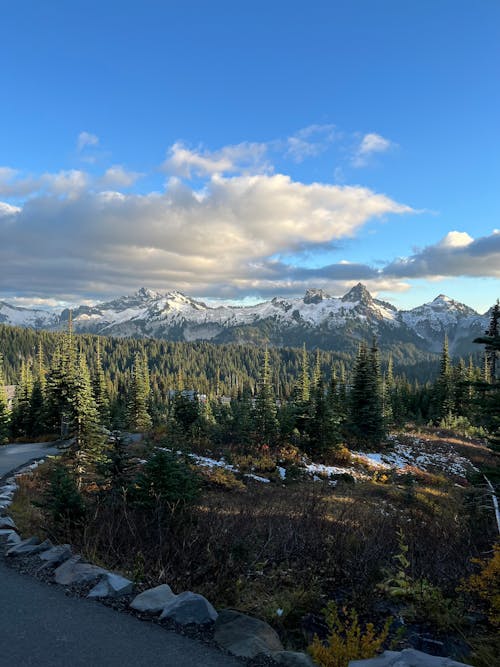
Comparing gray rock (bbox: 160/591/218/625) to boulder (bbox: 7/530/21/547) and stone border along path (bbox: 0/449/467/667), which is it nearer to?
stone border along path (bbox: 0/449/467/667)

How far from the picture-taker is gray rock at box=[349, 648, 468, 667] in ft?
12.1

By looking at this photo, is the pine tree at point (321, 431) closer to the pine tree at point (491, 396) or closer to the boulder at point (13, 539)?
the pine tree at point (491, 396)

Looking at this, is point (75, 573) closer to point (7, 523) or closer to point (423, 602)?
point (7, 523)

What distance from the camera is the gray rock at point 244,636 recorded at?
446 cm

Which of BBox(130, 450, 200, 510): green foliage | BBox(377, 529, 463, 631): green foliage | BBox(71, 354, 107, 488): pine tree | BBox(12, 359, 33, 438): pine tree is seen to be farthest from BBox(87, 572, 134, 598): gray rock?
BBox(12, 359, 33, 438): pine tree

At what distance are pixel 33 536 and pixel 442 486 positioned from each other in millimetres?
24203

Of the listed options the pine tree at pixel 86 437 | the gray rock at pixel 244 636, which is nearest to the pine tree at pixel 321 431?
the pine tree at pixel 86 437

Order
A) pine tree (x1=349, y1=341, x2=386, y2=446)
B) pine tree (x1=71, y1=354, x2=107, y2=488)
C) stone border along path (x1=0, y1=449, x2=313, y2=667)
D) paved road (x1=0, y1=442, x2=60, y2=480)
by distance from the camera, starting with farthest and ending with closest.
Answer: pine tree (x1=349, y1=341, x2=386, y2=446), paved road (x1=0, y1=442, x2=60, y2=480), pine tree (x1=71, y1=354, x2=107, y2=488), stone border along path (x1=0, y1=449, x2=313, y2=667)

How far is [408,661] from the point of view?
147 inches

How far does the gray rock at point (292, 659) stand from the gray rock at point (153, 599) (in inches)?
65.9

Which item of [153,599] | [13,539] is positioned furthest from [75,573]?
[13,539]

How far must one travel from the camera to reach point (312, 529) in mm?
9047

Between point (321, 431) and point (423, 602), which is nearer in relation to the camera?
point (423, 602)

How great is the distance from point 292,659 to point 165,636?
1.50 metres
